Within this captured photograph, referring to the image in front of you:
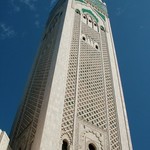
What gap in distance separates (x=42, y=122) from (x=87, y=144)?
3.82 feet

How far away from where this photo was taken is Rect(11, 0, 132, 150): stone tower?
542 cm

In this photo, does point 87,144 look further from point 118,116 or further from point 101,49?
point 101,49

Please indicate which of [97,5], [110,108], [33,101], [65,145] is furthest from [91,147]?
[97,5]

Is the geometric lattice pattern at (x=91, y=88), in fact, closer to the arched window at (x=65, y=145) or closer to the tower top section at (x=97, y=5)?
the arched window at (x=65, y=145)

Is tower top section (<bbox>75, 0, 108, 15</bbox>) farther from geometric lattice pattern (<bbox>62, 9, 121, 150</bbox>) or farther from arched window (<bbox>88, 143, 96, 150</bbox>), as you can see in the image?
arched window (<bbox>88, 143, 96, 150</bbox>)

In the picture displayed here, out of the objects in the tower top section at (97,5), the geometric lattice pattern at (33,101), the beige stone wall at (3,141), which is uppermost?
the tower top section at (97,5)

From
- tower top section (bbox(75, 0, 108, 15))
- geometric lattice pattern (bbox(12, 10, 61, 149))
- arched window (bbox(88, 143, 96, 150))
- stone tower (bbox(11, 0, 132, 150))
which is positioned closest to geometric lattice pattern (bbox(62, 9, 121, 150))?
stone tower (bbox(11, 0, 132, 150))

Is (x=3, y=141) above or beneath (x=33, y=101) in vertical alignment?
beneath

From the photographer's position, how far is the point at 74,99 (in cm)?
633

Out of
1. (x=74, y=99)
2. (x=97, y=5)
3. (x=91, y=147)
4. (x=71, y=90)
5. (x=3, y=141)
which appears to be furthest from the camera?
(x=97, y=5)

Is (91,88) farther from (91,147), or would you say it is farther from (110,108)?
(91,147)

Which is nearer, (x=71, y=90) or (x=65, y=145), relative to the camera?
(x=65, y=145)

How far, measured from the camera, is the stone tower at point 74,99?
5418 mm

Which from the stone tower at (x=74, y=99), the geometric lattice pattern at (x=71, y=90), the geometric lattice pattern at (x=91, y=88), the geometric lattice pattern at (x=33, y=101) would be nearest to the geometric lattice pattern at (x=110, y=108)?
the stone tower at (x=74, y=99)
